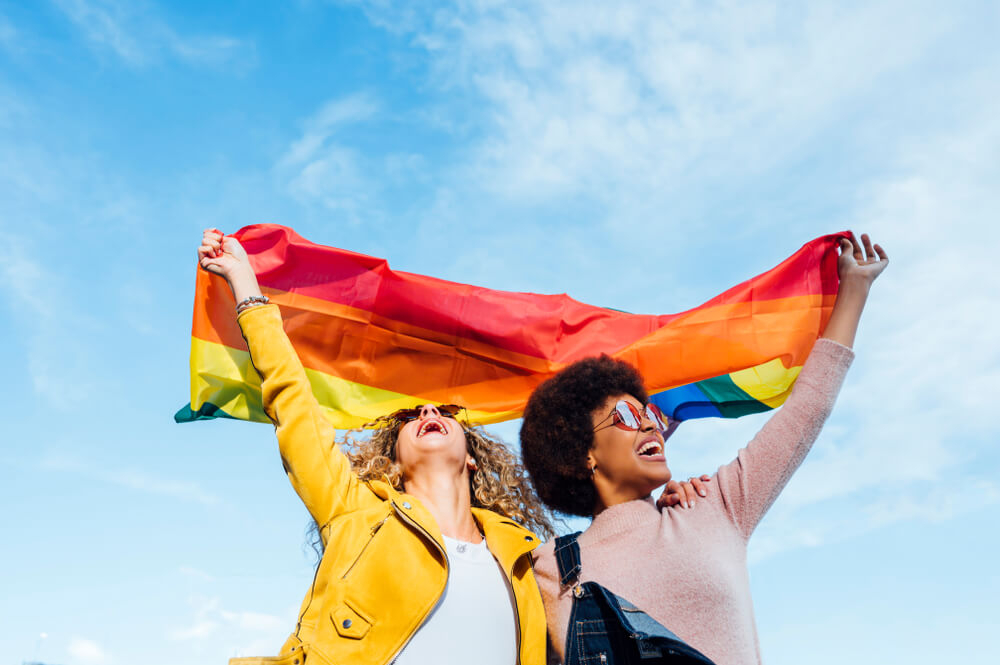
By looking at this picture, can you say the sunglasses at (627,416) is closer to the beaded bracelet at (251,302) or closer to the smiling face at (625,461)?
the smiling face at (625,461)

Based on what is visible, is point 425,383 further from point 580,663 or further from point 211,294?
point 580,663

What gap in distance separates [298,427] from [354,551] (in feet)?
2.86

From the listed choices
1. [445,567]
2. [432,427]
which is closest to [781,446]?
[445,567]

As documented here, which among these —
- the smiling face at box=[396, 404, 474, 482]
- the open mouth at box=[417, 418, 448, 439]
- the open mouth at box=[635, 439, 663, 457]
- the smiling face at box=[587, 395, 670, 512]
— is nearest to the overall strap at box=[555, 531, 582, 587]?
the smiling face at box=[587, 395, 670, 512]

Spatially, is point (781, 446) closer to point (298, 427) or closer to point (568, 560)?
point (568, 560)

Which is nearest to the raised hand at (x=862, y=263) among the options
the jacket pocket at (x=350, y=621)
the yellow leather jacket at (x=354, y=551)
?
the yellow leather jacket at (x=354, y=551)

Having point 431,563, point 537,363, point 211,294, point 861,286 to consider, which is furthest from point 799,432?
point 211,294

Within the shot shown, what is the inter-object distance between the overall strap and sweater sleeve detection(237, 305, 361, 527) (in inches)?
52.4

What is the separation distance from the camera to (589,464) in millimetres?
5359

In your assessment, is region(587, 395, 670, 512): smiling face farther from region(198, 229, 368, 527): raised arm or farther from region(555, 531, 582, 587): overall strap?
region(198, 229, 368, 527): raised arm

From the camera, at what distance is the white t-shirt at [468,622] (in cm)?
462

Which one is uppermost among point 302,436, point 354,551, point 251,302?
point 251,302

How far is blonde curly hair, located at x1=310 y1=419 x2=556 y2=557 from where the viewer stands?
6.44 metres

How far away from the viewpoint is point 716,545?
4414 mm
